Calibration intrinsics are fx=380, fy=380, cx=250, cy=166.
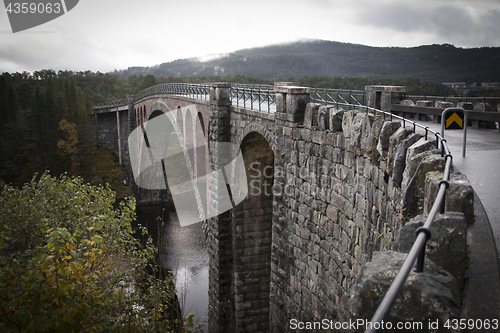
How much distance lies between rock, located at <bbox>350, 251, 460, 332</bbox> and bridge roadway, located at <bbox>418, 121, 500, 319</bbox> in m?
0.20

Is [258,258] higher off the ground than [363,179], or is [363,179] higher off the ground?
[363,179]

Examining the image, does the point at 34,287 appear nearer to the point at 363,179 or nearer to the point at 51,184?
the point at 363,179

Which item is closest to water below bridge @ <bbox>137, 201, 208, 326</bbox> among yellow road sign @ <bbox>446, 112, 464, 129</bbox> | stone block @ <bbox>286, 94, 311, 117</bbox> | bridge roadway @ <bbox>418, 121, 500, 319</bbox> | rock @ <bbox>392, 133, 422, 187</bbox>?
stone block @ <bbox>286, 94, 311, 117</bbox>

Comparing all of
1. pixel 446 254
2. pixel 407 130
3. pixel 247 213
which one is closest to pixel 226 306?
pixel 247 213

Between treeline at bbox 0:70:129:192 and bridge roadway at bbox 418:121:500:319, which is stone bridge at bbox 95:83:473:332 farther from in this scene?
treeline at bbox 0:70:129:192

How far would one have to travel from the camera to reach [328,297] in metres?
8.89

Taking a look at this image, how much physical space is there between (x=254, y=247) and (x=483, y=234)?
44.9 feet

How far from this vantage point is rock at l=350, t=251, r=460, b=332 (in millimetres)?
2404

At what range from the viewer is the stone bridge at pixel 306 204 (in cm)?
580

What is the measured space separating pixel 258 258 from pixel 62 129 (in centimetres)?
4308

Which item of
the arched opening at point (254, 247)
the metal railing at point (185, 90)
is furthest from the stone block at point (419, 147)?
the metal railing at point (185, 90)

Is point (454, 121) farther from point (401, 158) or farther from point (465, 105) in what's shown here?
point (465, 105)

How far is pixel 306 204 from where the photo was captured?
33.1 ft

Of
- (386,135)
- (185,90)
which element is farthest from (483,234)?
(185,90)
